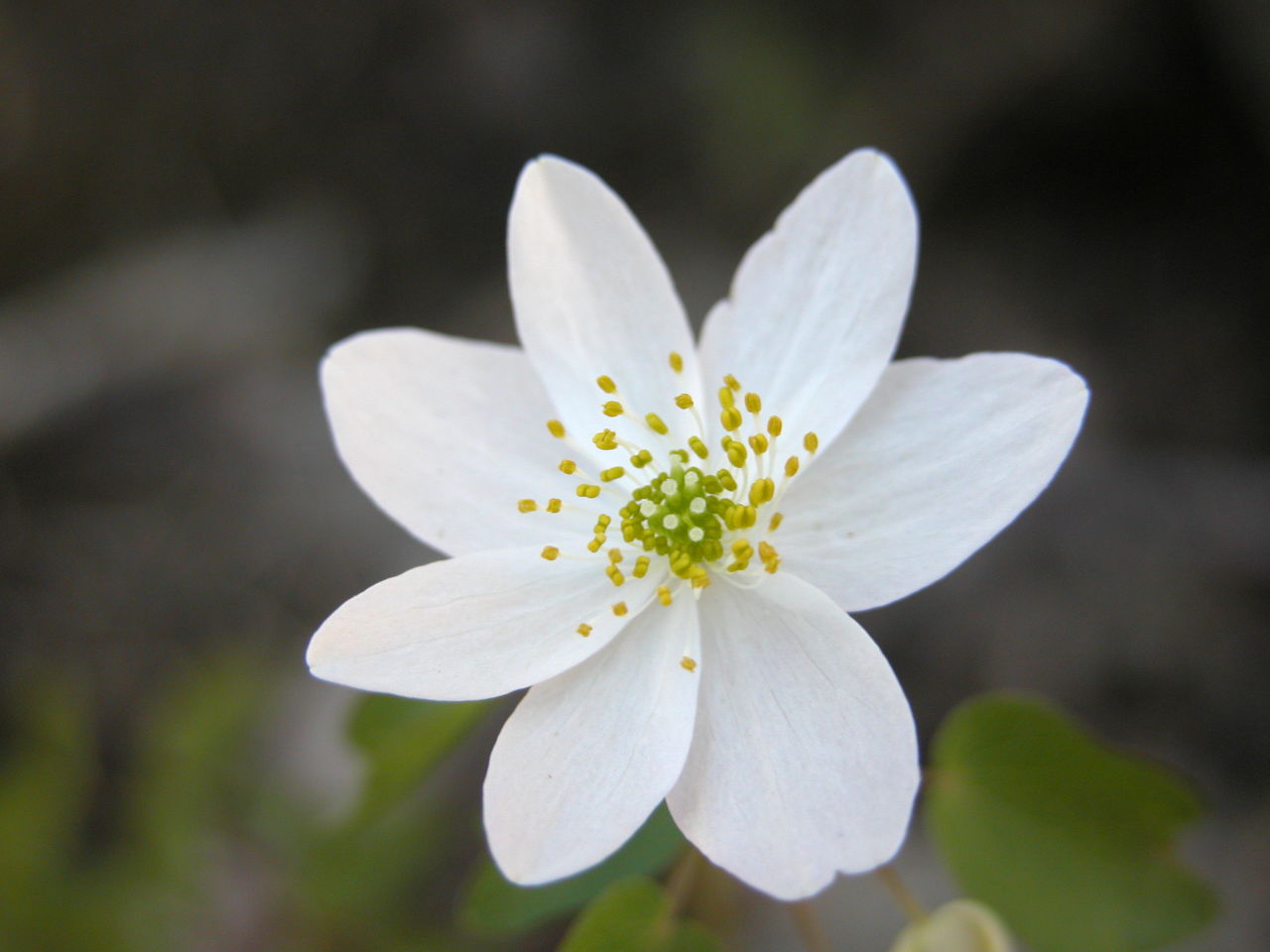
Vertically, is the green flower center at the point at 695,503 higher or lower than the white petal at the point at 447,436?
lower

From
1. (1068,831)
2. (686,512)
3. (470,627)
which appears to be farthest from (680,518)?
(1068,831)

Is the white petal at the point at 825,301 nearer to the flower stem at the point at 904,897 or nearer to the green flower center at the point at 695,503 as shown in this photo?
the green flower center at the point at 695,503

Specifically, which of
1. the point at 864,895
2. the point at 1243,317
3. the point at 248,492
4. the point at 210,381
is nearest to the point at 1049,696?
the point at 864,895

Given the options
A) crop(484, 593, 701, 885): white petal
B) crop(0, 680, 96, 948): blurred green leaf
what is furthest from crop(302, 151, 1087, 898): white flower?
crop(0, 680, 96, 948): blurred green leaf

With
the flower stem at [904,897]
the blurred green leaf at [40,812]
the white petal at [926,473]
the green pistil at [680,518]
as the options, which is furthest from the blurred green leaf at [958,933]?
the blurred green leaf at [40,812]

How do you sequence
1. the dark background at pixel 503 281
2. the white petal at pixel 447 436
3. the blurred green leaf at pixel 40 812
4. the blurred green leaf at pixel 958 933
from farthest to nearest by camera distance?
the dark background at pixel 503 281
the blurred green leaf at pixel 40 812
the white petal at pixel 447 436
the blurred green leaf at pixel 958 933

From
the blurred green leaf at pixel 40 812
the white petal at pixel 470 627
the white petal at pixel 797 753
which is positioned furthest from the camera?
the blurred green leaf at pixel 40 812

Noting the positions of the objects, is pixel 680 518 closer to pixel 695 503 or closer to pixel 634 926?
pixel 695 503

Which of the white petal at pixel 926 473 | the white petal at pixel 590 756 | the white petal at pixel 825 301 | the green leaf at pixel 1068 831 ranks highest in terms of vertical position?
the white petal at pixel 825 301
